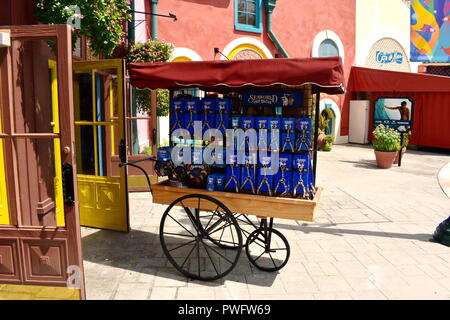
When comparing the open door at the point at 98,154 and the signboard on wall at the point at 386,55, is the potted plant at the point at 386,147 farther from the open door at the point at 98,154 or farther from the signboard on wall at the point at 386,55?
the open door at the point at 98,154

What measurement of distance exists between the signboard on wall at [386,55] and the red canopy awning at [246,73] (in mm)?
15812

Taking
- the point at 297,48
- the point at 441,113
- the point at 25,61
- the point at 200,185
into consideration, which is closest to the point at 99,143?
the point at 25,61

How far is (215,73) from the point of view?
4023 mm

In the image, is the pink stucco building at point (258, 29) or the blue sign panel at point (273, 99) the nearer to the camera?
the blue sign panel at point (273, 99)

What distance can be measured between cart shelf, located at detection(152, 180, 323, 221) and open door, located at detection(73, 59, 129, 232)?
1.34 m

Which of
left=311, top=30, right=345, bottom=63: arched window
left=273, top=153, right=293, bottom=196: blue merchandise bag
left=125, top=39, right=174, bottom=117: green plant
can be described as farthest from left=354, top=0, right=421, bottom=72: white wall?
left=273, top=153, right=293, bottom=196: blue merchandise bag

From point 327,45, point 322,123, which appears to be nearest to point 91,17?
point 322,123

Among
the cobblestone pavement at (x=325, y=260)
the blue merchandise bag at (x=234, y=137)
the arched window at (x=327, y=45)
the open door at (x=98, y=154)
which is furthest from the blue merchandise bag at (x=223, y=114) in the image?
the arched window at (x=327, y=45)

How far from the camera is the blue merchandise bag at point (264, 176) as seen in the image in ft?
13.4

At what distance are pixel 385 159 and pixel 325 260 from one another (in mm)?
7504

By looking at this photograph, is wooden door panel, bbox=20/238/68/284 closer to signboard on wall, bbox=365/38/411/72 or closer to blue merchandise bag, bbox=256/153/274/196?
blue merchandise bag, bbox=256/153/274/196
